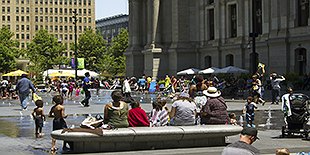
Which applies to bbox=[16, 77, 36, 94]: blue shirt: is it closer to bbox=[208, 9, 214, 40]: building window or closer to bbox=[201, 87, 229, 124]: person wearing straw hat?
bbox=[201, 87, 229, 124]: person wearing straw hat

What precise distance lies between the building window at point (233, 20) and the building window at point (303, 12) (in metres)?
11.0

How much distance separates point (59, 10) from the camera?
175750mm

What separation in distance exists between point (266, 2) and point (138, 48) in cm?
2240

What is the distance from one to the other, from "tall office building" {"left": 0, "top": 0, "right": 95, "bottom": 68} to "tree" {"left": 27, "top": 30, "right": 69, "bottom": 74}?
47.3m

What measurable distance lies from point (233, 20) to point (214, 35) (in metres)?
3.50

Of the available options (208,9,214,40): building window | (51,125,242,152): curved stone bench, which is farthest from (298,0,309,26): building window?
(51,125,242,152): curved stone bench

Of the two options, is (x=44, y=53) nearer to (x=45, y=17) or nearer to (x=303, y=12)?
(x=45, y=17)

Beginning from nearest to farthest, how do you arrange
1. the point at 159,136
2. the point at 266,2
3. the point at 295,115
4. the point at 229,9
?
the point at 159,136 → the point at 295,115 → the point at 266,2 → the point at 229,9

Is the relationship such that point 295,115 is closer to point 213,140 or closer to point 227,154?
point 213,140

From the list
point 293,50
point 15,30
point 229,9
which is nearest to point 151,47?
point 229,9

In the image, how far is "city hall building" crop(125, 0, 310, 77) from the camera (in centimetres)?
4759

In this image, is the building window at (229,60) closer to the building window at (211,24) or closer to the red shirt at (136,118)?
the building window at (211,24)

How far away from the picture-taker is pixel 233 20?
58.5m

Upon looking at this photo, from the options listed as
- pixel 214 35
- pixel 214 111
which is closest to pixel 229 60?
pixel 214 35
